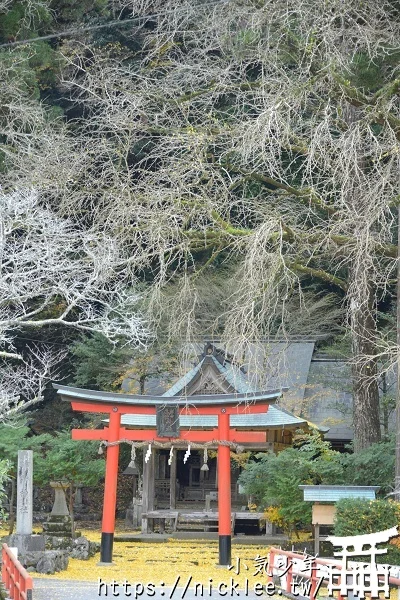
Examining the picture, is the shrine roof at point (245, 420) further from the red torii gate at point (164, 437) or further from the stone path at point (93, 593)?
the stone path at point (93, 593)

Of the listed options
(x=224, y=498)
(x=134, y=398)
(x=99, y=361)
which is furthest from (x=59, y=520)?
(x=99, y=361)

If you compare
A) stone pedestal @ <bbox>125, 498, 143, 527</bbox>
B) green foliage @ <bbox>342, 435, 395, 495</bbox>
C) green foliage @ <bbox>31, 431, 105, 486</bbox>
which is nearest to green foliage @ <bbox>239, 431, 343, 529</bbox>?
green foliage @ <bbox>342, 435, 395, 495</bbox>

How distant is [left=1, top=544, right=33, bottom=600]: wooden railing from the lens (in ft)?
26.6

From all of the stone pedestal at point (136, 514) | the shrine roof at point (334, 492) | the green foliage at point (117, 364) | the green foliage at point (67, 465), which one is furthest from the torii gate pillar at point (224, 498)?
the stone pedestal at point (136, 514)

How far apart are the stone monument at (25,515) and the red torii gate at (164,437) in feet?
3.11

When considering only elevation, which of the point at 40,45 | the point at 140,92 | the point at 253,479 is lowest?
the point at 253,479

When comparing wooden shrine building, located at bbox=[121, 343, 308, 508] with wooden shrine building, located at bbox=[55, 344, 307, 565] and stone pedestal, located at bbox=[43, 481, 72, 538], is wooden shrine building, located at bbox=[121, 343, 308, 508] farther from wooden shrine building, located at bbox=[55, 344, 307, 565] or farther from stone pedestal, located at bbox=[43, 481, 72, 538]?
stone pedestal, located at bbox=[43, 481, 72, 538]

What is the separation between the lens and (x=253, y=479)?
1747 cm

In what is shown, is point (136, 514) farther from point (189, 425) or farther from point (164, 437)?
point (164, 437)

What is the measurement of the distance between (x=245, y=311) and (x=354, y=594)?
3893 mm

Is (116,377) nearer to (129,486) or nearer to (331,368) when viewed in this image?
(129,486)

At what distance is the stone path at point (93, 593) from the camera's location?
35.5ft

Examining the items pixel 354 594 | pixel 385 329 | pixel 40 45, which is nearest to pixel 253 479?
pixel 385 329

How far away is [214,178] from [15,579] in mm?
7649
